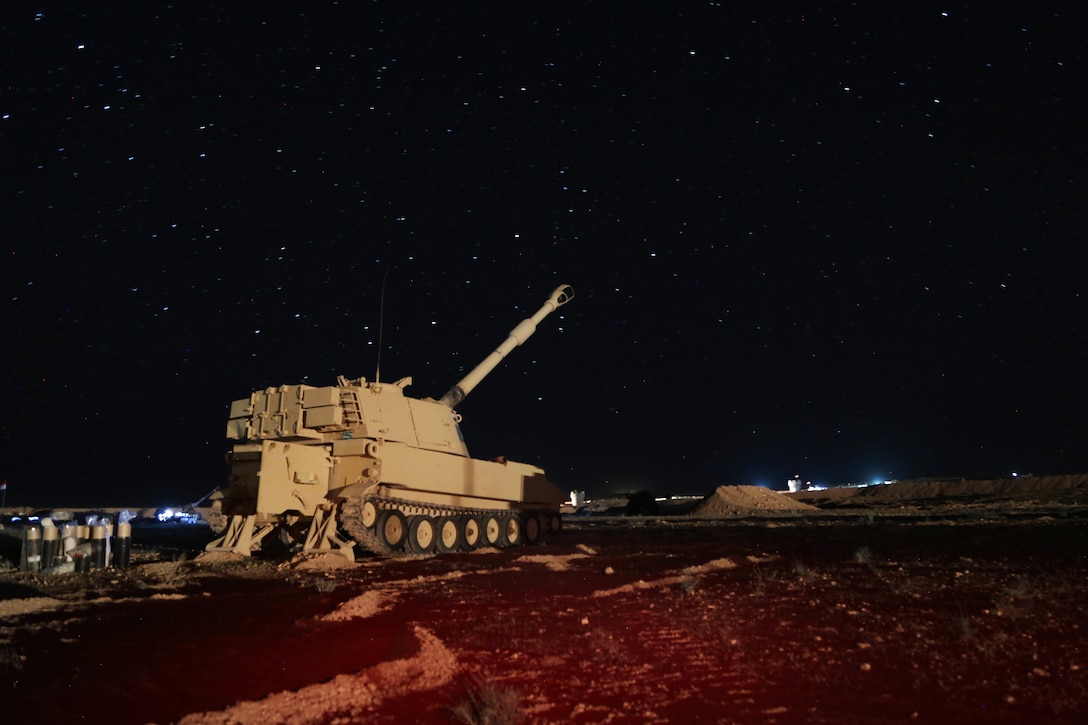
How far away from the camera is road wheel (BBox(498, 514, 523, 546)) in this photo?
22188mm

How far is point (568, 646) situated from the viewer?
685 centimetres

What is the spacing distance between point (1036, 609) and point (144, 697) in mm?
7965

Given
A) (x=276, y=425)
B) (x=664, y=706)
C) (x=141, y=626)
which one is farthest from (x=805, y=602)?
(x=276, y=425)

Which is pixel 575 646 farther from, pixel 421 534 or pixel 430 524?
pixel 430 524

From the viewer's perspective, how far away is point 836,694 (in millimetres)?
5137

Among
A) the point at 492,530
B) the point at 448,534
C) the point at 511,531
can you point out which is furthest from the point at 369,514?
the point at 511,531

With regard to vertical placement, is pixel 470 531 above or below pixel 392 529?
below

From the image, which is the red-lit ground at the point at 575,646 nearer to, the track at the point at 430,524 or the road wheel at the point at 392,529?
the track at the point at 430,524

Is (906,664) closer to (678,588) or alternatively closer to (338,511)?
(678,588)

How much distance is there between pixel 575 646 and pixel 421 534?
39.9ft

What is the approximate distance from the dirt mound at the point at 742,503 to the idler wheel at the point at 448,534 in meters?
28.2

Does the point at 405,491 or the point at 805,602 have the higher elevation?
the point at 405,491

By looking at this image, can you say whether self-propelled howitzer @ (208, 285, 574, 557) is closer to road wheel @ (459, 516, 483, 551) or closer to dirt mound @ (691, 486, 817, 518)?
road wheel @ (459, 516, 483, 551)

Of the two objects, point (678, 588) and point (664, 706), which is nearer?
point (664, 706)
